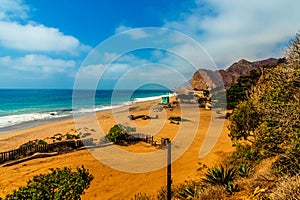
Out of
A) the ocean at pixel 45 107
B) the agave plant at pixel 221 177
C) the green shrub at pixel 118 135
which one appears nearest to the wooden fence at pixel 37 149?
the green shrub at pixel 118 135

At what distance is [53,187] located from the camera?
578cm

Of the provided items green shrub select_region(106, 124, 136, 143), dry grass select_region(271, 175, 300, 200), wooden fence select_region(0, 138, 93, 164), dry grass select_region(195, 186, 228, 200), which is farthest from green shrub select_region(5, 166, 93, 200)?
green shrub select_region(106, 124, 136, 143)

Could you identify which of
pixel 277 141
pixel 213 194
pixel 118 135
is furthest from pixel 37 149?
pixel 277 141

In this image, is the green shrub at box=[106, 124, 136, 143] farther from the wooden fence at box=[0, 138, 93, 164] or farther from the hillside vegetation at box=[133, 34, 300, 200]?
the hillside vegetation at box=[133, 34, 300, 200]

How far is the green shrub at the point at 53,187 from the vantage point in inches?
211

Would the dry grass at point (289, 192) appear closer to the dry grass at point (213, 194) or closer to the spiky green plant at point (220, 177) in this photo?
the dry grass at point (213, 194)

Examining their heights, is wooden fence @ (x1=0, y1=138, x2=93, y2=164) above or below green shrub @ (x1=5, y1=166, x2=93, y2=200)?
below

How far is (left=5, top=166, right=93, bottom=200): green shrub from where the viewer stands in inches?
211

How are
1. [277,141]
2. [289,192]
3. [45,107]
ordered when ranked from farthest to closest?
[45,107]
[277,141]
[289,192]

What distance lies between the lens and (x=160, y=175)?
11.4 metres

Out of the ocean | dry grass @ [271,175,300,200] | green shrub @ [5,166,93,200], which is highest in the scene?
the ocean

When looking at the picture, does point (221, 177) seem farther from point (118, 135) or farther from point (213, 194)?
point (118, 135)

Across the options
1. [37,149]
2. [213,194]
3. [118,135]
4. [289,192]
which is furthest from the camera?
[118,135]

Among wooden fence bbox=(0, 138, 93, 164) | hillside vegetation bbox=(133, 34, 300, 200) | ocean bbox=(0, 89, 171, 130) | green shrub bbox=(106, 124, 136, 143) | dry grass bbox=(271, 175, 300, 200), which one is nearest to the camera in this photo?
dry grass bbox=(271, 175, 300, 200)
